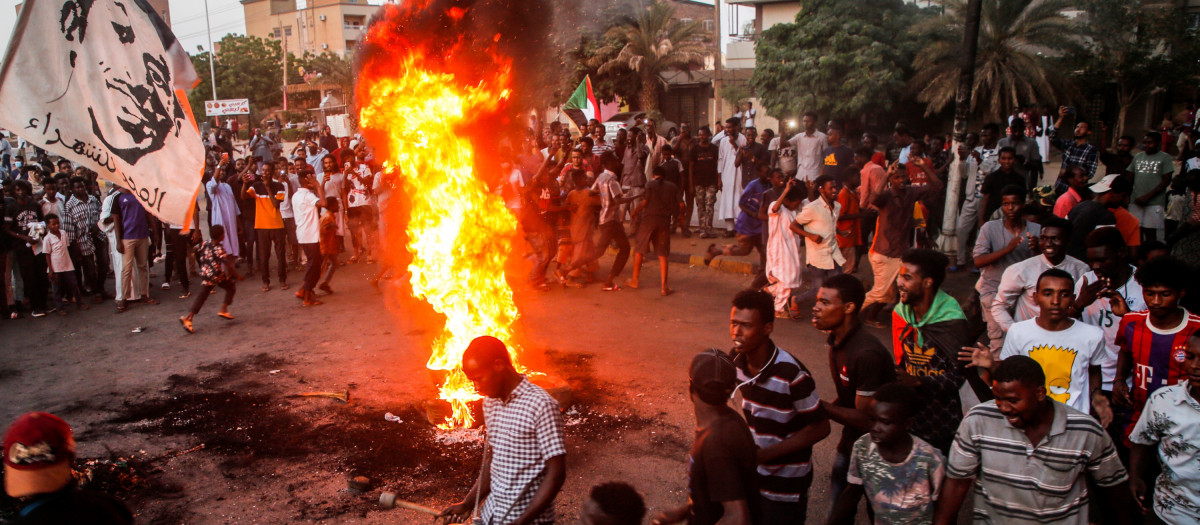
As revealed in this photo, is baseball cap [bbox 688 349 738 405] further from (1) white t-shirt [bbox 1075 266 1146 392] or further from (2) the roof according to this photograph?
(2) the roof

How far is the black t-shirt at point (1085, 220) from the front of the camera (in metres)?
6.91

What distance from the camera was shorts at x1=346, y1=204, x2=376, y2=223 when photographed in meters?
13.2

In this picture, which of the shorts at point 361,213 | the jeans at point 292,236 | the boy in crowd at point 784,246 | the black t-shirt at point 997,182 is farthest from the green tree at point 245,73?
the black t-shirt at point 997,182

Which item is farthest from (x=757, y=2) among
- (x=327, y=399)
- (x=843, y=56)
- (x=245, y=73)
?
(x=327, y=399)

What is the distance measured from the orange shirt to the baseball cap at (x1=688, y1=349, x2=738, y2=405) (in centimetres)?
672

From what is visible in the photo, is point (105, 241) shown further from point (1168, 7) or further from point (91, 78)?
point (1168, 7)

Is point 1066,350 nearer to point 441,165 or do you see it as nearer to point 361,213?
point 441,165

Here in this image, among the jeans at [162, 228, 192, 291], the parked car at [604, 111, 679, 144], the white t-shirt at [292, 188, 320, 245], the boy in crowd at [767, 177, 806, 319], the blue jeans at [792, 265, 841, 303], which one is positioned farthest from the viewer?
the parked car at [604, 111, 679, 144]

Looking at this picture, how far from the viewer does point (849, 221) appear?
31.1 ft

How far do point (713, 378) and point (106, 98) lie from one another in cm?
415

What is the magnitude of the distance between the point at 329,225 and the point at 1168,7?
26774 millimetres

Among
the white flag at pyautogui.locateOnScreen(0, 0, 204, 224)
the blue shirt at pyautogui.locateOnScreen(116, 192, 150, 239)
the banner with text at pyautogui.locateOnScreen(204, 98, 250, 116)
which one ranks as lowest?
the blue shirt at pyautogui.locateOnScreen(116, 192, 150, 239)

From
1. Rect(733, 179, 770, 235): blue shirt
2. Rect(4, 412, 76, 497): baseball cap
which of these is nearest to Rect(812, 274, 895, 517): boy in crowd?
Rect(4, 412, 76, 497): baseball cap

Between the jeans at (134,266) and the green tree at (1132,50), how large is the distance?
90.8ft
